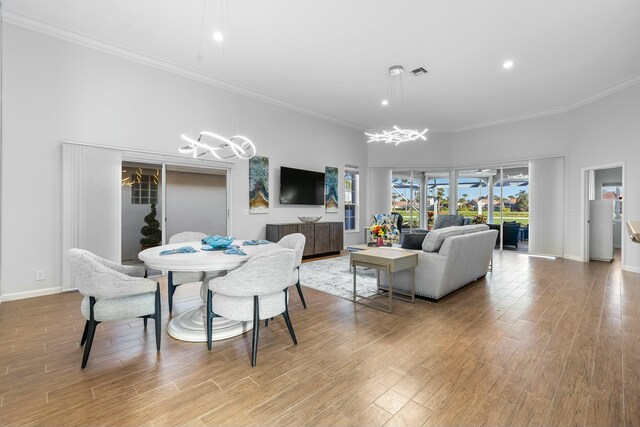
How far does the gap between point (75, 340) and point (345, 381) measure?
8.22 ft

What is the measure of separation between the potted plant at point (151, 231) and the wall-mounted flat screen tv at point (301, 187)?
8.41 feet

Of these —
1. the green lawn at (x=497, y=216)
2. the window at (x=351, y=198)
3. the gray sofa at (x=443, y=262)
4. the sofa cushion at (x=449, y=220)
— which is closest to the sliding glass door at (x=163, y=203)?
the gray sofa at (x=443, y=262)

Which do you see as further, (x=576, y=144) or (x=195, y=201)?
(x=576, y=144)

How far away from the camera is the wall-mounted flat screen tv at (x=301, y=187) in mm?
6723

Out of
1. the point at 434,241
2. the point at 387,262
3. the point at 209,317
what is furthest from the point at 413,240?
the point at 209,317

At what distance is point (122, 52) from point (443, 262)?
18.3 ft

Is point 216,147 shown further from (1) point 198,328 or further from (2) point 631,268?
(2) point 631,268

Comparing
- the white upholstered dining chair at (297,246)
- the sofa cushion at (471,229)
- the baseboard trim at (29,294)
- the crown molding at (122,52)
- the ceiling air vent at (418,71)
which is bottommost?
the baseboard trim at (29,294)

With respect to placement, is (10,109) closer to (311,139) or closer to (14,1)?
(14,1)

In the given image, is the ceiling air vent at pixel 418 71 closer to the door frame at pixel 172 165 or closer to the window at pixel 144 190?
the door frame at pixel 172 165

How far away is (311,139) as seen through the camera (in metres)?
7.42

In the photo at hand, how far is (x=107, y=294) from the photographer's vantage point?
2.28 m

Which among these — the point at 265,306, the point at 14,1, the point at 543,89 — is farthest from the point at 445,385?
the point at 543,89

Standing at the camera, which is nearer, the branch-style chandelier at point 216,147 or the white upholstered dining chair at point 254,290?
the white upholstered dining chair at point 254,290
